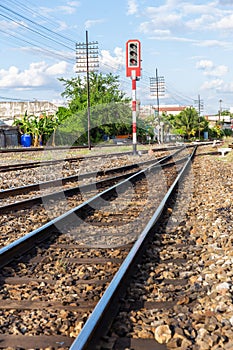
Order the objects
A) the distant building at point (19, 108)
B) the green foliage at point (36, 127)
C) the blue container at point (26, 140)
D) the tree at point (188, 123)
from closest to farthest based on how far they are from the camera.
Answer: the blue container at point (26, 140), the green foliage at point (36, 127), the distant building at point (19, 108), the tree at point (188, 123)

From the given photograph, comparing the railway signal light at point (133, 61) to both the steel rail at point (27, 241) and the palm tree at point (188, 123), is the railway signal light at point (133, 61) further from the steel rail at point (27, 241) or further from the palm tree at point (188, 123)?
the palm tree at point (188, 123)

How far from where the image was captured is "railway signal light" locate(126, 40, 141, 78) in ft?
86.8

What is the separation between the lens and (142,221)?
25.2ft

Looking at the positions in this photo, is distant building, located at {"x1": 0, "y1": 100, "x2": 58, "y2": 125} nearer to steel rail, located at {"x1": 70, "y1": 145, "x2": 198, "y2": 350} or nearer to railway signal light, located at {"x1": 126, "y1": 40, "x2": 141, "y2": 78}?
railway signal light, located at {"x1": 126, "y1": 40, "x2": 141, "y2": 78}

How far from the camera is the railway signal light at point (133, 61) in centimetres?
2647

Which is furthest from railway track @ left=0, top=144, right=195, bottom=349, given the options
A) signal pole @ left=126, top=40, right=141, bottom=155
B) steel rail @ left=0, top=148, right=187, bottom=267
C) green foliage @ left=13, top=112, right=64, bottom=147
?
green foliage @ left=13, top=112, right=64, bottom=147

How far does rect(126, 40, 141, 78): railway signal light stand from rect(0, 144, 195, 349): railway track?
744 inches

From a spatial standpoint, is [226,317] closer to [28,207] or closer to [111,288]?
[111,288]

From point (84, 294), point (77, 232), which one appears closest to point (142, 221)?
point (77, 232)

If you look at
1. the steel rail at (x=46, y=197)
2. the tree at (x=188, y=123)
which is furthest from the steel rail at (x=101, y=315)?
the tree at (x=188, y=123)

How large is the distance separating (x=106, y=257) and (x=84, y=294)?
4.17ft

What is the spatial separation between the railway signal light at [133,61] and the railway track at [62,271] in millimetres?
18903

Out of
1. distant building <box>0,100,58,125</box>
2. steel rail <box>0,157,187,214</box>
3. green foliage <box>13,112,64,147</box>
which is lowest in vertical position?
steel rail <box>0,157,187,214</box>

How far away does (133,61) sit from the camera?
2700 centimetres
